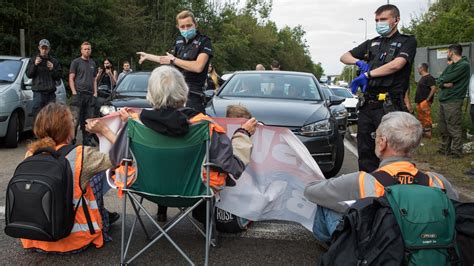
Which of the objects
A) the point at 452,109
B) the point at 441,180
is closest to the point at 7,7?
the point at 452,109

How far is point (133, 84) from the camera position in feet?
32.4

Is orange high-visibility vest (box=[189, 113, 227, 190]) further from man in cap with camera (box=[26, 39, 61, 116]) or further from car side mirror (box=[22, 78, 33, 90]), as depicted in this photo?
car side mirror (box=[22, 78, 33, 90])

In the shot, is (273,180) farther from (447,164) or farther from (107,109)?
Result: (447,164)

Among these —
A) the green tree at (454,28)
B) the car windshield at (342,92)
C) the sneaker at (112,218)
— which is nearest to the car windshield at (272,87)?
the sneaker at (112,218)

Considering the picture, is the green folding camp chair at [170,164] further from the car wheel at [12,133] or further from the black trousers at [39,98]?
the black trousers at [39,98]

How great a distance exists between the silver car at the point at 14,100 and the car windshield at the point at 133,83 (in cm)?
131

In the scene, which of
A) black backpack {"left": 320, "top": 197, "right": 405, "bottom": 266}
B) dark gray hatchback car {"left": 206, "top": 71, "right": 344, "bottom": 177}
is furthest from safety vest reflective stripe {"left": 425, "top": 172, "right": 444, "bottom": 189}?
dark gray hatchback car {"left": 206, "top": 71, "right": 344, "bottom": 177}

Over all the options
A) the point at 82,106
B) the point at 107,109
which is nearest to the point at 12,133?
the point at 82,106

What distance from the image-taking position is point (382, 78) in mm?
4578

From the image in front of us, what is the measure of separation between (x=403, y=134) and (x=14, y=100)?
7.80 m

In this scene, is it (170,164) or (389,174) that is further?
(170,164)

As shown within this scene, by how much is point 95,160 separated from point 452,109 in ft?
23.3

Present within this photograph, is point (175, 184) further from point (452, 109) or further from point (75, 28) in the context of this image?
point (75, 28)

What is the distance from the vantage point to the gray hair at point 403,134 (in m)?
2.83
